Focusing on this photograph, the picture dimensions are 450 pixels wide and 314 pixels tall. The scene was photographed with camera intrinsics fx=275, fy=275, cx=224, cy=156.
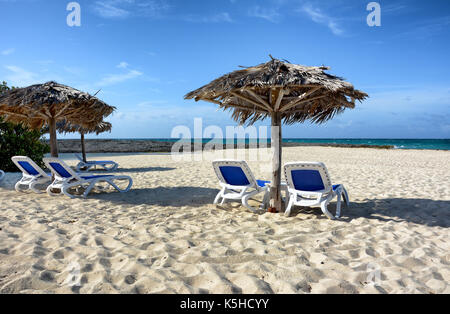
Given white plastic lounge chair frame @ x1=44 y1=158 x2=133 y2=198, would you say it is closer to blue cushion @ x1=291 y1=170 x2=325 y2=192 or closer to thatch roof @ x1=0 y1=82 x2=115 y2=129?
thatch roof @ x1=0 y1=82 x2=115 y2=129

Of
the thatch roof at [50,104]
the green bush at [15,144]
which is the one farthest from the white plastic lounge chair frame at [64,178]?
the green bush at [15,144]

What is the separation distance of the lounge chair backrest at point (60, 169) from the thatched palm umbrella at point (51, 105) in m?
0.92

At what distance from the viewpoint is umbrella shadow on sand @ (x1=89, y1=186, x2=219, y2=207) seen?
5.20 meters

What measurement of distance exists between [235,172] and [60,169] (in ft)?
11.9

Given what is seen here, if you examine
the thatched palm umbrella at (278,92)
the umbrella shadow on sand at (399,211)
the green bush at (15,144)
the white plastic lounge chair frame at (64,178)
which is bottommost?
the umbrella shadow on sand at (399,211)

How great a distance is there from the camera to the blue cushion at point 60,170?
552 cm

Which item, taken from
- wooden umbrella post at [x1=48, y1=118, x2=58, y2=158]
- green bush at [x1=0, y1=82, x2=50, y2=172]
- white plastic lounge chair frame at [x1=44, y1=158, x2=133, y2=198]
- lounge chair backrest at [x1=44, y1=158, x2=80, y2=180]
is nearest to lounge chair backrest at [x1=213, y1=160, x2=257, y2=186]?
white plastic lounge chair frame at [x1=44, y1=158, x2=133, y2=198]

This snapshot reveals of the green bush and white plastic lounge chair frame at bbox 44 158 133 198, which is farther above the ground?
the green bush

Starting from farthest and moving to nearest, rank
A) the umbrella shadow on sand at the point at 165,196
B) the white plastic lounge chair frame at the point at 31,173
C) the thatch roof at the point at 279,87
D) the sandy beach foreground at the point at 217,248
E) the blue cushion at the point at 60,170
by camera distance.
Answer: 1. the white plastic lounge chair frame at the point at 31,173
2. the blue cushion at the point at 60,170
3. the umbrella shadow on sand at the point at 165,196
4. the thatch roof at the point at 279,87
5. the sandy beach foreground at the point at 217,248

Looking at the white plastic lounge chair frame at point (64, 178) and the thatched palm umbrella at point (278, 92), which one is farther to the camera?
the white plastic lounge chair frame at point (64, 178)

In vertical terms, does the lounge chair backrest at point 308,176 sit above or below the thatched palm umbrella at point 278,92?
below

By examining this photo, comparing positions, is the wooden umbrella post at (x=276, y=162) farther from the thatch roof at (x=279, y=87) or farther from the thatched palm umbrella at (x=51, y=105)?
the thatched palm umbrella at (x=51, y=105)

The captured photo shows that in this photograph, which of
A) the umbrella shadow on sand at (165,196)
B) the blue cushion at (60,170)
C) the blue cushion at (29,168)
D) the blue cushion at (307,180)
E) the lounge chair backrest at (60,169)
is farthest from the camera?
the blue cushion at (29,168)

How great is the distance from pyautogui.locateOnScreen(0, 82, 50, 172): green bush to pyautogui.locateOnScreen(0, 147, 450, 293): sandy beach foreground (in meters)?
5.27
